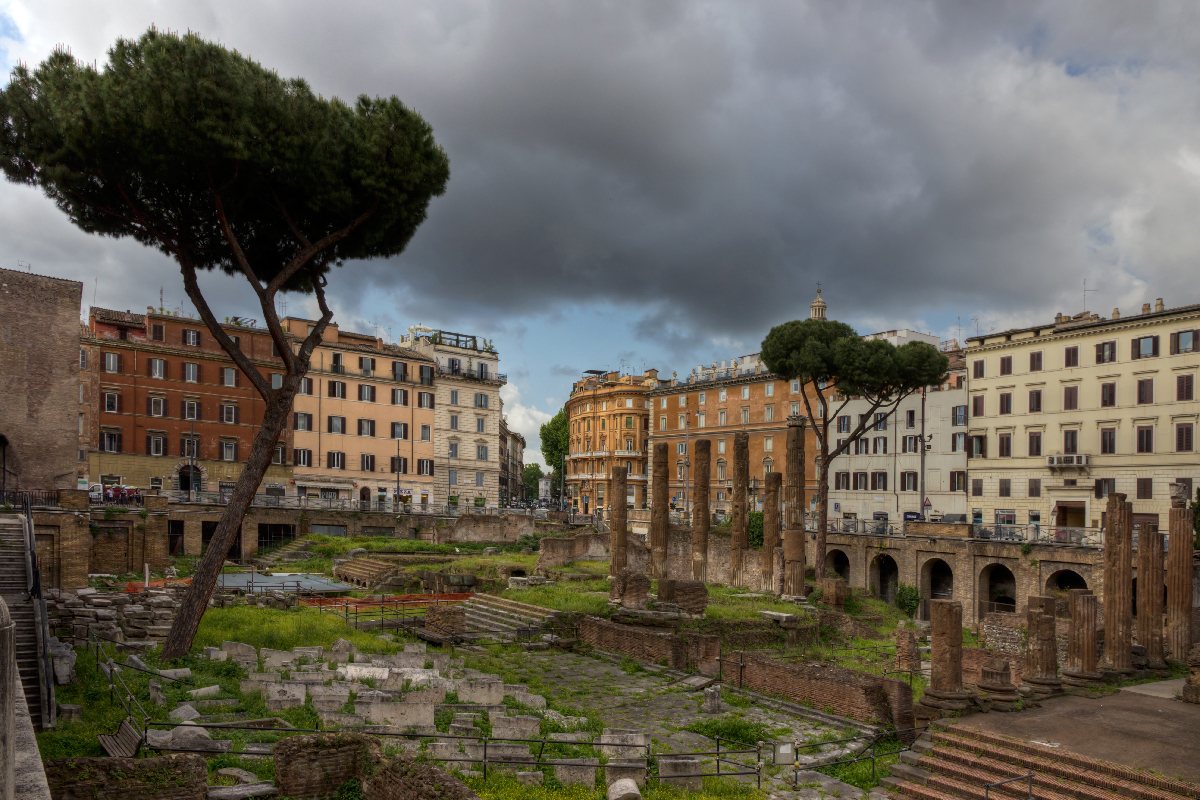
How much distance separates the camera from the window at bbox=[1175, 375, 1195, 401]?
126 feet

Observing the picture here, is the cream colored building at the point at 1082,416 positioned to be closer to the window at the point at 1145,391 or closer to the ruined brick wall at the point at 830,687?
the window at the point at 1145,391

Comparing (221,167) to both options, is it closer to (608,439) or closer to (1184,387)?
(1184,387)

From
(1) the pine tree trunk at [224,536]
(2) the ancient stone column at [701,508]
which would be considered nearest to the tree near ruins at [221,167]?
(1) the pine tree trunk at [224,536]

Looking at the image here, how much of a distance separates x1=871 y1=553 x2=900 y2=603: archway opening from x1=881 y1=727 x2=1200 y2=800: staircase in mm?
29858

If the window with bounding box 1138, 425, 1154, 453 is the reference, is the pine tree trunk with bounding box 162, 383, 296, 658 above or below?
below

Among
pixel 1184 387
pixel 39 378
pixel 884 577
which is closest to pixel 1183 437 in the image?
pixel 1184 387

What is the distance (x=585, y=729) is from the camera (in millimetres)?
15031

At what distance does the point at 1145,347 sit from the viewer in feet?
132

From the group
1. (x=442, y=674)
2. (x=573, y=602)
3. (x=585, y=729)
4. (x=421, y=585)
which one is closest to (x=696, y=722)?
(x=585, y=729)

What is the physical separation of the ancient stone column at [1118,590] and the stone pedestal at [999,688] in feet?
22.0

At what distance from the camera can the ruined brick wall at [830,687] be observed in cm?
1772

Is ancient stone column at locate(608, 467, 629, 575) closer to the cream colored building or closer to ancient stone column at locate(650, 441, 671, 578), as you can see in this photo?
ancient stone column at locate(650, 441, 671, 578)

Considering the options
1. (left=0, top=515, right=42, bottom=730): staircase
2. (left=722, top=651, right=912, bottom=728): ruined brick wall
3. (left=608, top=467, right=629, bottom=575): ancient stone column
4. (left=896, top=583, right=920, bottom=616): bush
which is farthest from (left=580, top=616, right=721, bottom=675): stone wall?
(left=896, top=583, right=920, bottom=616): bush

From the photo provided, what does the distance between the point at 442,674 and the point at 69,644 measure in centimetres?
816
